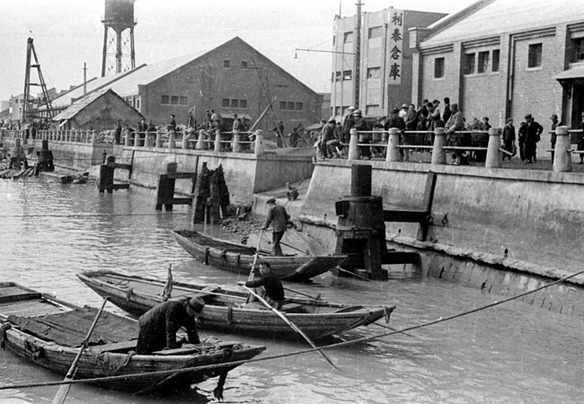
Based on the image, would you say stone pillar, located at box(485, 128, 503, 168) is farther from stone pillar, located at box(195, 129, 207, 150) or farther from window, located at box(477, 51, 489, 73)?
stone pillar, located at box(195, 129, 207, 150)

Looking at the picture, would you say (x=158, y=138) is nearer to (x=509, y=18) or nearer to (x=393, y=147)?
(x=509, y=18)

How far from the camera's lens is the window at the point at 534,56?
30.4 metres

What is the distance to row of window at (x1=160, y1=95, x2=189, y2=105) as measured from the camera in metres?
58.6

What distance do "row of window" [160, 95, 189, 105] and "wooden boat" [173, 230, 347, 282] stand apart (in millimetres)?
38822

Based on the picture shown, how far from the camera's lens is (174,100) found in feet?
193

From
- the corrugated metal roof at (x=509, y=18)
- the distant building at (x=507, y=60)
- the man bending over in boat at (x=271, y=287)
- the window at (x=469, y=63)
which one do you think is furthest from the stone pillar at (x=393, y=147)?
the window at (x=469, y=63)

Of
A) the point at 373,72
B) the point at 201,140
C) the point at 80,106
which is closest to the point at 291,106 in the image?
the point at 373,72

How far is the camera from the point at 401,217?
1877cm

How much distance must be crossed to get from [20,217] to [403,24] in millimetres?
24332

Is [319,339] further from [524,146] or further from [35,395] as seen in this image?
[524,146]

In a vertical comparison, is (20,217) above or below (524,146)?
below

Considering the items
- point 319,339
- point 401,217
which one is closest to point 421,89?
point 401,217

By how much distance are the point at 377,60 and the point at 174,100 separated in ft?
55.9

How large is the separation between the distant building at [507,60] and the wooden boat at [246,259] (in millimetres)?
14232
